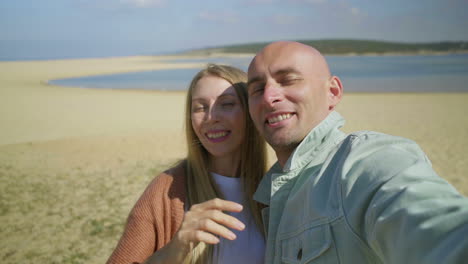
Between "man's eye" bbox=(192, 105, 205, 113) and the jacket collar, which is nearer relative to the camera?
the jacket collar

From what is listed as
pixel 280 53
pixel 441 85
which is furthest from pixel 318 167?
pixel 441 85

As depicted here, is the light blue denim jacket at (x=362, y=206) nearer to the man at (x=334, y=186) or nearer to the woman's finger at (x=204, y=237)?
the man at (x=334, y=186)

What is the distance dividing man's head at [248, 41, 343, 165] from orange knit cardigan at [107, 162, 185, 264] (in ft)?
2.38

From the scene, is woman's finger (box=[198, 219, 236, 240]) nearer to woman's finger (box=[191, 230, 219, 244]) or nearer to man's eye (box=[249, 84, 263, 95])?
woman's finger (box=[191, 230, 219, 244])

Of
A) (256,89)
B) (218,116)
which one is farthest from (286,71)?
(218,116)

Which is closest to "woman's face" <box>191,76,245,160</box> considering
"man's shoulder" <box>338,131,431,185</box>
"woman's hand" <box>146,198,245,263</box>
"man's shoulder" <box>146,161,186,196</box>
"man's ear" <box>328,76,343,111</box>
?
"man's shoulder" <box>146,161,186,196</box>

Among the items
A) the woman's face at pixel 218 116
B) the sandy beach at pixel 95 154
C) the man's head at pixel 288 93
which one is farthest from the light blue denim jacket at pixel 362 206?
the sandy beach at pixel 95 154

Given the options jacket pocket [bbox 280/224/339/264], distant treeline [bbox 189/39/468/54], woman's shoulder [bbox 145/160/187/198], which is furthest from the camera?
distant treeline [bbox 189/39/468/54]

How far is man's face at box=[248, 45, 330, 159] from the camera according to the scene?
1955 millimetres

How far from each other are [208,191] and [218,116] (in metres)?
0.51

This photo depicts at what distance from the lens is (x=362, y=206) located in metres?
1.28

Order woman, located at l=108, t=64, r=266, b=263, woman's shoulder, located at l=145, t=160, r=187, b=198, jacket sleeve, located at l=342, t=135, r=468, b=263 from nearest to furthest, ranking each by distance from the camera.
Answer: jacket sleeve, located at l=342, t=135, r=468, b=263, woman, located at l=108, t=64, r=266, b=263, woman's shoulder, located at l=145, t=160, r=187, b=198

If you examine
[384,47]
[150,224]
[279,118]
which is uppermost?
[384,47]

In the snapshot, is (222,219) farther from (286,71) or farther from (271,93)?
(286,71)
